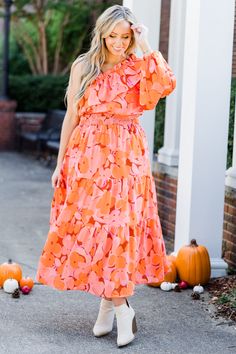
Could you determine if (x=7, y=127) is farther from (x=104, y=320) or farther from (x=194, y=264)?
(x=104, y=320)

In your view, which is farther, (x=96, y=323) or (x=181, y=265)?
(x=181, y=265)

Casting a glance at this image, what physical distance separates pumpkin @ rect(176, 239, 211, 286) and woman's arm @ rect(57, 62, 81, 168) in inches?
60.4

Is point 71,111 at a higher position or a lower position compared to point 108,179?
higher

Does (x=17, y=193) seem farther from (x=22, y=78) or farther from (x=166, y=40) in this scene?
(x=22, y=78)

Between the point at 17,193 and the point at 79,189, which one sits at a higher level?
the point at 79,189

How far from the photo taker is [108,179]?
16.3 ft

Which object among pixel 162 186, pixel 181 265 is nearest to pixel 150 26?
pixel 162 186

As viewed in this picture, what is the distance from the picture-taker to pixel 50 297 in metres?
5.96

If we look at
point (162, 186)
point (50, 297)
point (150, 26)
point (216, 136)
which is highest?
point (150, 26)

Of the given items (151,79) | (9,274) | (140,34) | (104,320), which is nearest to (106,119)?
(151,79)

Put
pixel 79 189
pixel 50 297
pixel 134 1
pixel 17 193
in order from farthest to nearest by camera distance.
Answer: pixel 17 193 → pixel 134 1 → pixel 50 297 → pixel 79 189

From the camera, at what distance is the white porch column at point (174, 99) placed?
843 centimetres

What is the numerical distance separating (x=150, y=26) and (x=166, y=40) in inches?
131

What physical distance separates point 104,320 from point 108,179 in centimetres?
83
